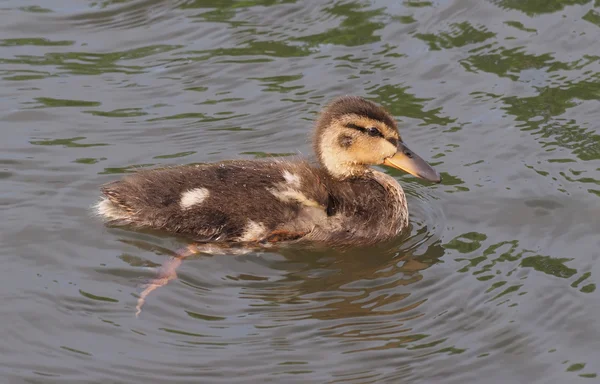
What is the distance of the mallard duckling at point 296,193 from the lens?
593 cm

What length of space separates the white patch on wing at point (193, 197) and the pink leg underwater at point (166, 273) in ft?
0.77

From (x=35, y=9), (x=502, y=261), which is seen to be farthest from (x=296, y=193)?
(x=35, y=9)

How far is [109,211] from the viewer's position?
238 inches

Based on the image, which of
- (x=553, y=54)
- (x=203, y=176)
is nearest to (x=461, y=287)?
(x=203, y=176)

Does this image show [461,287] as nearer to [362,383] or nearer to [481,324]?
[481,324]

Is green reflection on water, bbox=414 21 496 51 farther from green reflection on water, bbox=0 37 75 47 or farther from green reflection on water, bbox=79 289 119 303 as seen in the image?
green reflection on water, bbox=79 289 119 303

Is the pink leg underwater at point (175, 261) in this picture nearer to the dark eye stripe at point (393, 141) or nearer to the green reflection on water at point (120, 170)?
the green reflection on water at point (120, 170)

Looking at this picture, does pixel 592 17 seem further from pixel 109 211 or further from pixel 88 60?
pixel 109 211

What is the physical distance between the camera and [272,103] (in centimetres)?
770

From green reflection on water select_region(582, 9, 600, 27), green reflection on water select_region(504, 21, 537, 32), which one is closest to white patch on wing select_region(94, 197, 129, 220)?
green reflection on water select_region(504, 21, 537, 32)

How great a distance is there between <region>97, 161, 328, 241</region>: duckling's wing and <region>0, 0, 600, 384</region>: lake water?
5.3 inches

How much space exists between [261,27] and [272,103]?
115 cm

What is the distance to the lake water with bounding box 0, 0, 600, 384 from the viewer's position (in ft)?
16.6

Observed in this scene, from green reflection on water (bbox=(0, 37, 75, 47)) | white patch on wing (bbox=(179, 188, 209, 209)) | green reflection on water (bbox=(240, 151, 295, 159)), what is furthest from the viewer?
green reflection on water (bbox=(0, 37, 75, 47))
